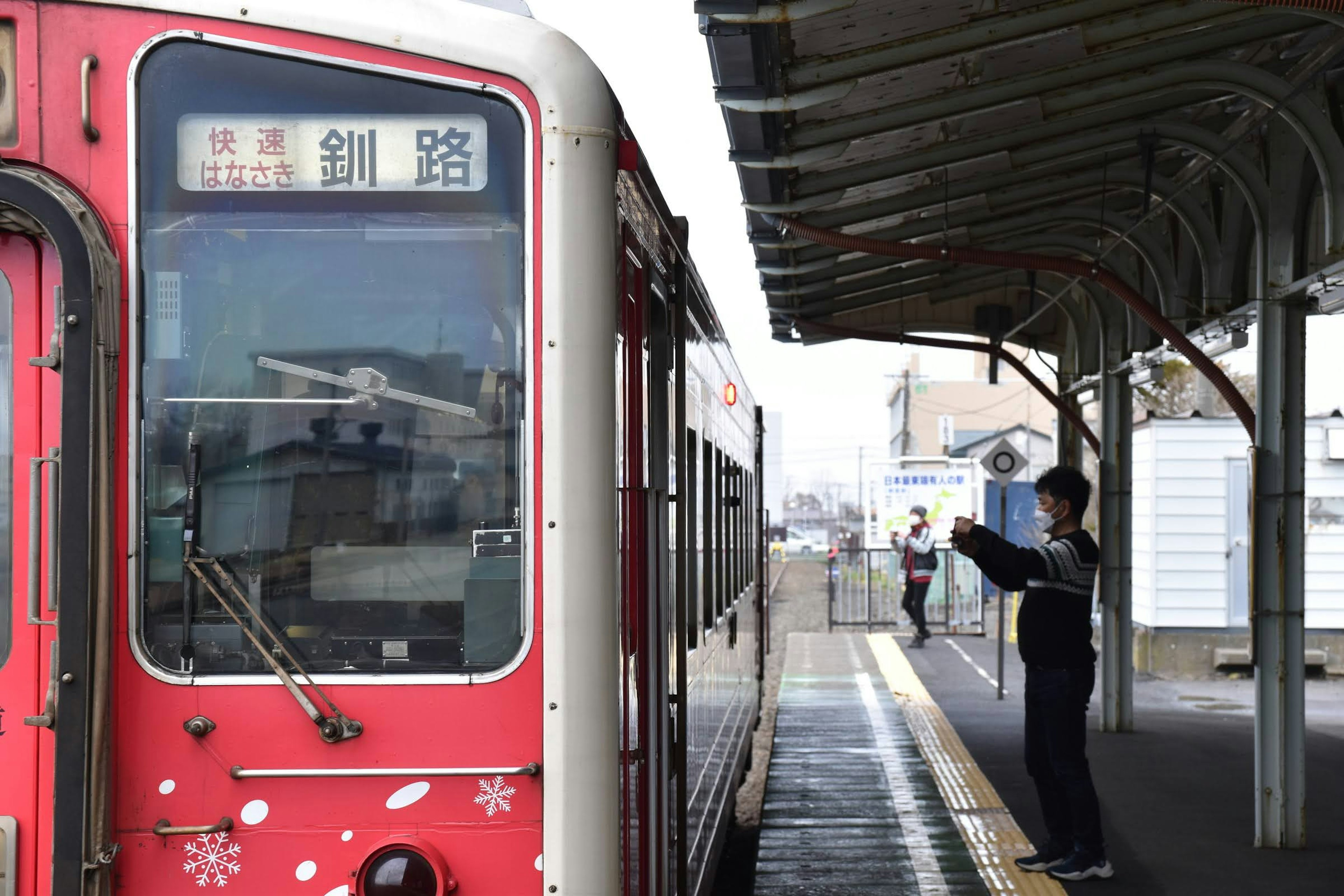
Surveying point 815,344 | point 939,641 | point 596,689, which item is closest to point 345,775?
point 596,689

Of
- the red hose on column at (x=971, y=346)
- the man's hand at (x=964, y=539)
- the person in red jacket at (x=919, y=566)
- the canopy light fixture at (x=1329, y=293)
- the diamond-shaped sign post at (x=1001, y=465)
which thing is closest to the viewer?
the man's hand at (x=964, y=539)

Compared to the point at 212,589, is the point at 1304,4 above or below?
above

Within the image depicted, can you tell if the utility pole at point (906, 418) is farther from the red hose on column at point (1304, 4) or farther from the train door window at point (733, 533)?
the red hose on column at point (1304, 4)

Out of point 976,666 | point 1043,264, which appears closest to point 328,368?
point 1043,264

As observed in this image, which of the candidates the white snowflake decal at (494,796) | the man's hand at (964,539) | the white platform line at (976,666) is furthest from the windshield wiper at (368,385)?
the white platform line at (976,666)

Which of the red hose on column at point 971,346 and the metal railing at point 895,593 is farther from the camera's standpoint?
the metal railing at point 895,593

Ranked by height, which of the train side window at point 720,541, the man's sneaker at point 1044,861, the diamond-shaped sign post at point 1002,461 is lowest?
the man's sneaker at point 1044,861

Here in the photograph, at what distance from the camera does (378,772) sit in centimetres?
282

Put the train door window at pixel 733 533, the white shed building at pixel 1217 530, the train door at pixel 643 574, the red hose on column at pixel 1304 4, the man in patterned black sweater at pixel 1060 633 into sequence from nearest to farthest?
the train door at pixel 643 574, the red hose on column at pixel 1304 4, the man in patterned black sweater at pixel 1060 633, the train door window at pixel 733 533, the white shed building at pixel 1217 530

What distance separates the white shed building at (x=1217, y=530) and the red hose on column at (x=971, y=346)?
11.4ft

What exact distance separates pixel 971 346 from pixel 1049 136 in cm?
518

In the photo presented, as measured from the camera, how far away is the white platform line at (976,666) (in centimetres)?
1481

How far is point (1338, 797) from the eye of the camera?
8.91 m

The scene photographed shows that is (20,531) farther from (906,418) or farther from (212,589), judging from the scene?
(906,418)
